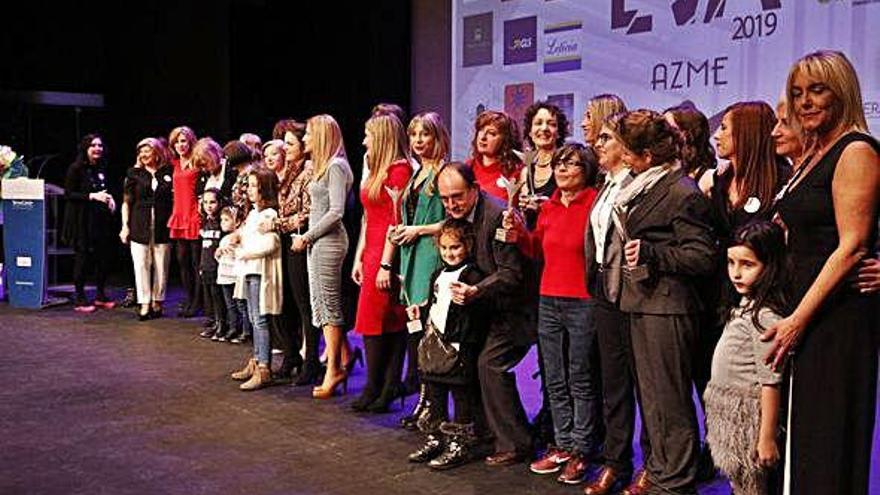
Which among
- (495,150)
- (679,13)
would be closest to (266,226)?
(495,150)

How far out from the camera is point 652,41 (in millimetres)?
6492

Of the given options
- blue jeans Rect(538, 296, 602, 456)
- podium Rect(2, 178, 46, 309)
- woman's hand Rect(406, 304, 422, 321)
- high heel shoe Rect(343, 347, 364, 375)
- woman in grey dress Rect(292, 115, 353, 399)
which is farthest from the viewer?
podium Rect(2, 178, 46, 309)

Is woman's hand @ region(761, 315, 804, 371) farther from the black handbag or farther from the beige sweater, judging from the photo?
the beige sweater

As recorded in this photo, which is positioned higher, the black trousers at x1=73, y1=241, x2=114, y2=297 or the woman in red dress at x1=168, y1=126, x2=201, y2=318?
the woman in red dress at x1=168, y1=126, x2=201, y2=318

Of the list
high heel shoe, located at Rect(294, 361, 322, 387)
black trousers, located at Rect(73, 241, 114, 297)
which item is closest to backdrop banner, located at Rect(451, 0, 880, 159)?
high heel shoe, located at Rect(294, 361, 322, 387)

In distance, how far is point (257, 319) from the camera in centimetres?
526

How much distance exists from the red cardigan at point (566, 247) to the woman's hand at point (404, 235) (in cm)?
69

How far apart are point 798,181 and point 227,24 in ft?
29.7

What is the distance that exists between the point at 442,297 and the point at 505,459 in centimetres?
68

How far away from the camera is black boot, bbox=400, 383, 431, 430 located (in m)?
4.25

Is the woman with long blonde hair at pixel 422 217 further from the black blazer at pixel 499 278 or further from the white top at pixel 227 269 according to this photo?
the white top at pixel 227 269

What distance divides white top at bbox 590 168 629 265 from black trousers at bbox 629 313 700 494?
10.6 inches

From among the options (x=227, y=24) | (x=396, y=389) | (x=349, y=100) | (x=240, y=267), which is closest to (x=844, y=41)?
(x=396, y=389)

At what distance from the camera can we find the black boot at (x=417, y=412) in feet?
13.9
